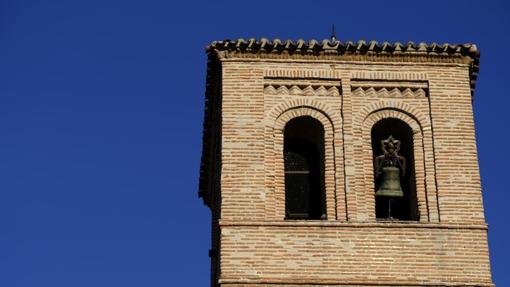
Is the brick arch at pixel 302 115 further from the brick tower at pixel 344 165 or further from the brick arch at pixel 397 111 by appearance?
the brick arch at pixel 397 111

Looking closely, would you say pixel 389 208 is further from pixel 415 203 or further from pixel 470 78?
pixel 470 78

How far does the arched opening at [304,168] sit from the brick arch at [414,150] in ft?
2.10

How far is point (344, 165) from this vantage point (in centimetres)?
2025

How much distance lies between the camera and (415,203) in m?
20.2

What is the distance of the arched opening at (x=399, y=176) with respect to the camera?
20406mm

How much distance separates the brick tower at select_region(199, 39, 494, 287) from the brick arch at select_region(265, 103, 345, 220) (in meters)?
0.01

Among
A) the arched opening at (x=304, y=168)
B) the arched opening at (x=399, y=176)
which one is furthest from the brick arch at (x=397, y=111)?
the arched opening at (x=304, y=168)

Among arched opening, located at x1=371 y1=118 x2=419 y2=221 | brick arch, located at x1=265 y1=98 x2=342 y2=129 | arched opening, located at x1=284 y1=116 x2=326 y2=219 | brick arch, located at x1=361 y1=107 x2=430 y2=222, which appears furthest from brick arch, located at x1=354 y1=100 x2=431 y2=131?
arched opening, located at x1=284 y1=116 x2=326 y2=219

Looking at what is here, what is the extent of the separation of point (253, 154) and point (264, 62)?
1.62 m

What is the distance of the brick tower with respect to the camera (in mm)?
19266

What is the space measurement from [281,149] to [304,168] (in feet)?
2.12

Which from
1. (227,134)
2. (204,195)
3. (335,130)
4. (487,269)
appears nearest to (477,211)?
(487,269)

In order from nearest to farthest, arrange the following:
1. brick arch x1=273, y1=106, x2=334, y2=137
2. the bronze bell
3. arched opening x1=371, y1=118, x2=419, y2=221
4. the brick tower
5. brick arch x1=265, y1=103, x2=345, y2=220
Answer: the brick tower
brick arch x1=265, y1=103, x2=345, y2=220
the bronze bell
arched opening x1=371, y1=118, x2=419, y2=221
brick arch x1=273, y1=106, x2=334, y2=137

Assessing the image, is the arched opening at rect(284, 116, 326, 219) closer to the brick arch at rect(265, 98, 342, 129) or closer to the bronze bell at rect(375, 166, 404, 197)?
the brick arch at rect(265, 98, 342, 129)
